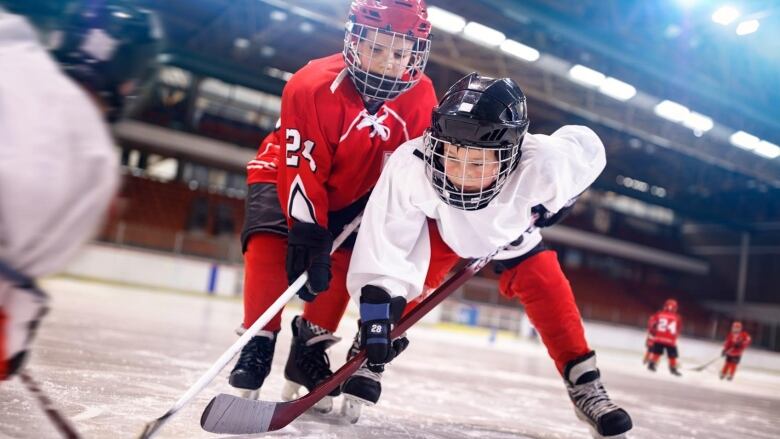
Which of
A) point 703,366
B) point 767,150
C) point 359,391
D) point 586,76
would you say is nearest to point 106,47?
point 359,391

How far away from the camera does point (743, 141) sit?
39.4 ft

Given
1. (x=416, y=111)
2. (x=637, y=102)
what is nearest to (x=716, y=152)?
(x=637, y=102)

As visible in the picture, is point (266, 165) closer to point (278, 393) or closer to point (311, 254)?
point (311, 254)

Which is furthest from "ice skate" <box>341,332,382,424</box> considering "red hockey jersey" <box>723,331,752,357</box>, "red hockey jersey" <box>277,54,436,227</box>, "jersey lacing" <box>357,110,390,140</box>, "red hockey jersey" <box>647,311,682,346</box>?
"red hockey jersey" <box>723,331,752,357</box>

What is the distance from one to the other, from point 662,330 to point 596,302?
8.05m

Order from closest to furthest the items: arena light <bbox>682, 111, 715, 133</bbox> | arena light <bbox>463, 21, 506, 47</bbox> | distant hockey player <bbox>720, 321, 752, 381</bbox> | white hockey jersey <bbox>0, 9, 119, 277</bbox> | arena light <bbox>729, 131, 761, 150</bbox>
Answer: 1. white hockey jersey <bbox>0, 9, 119, 277</bbox>
2. distant hockey player <bbox>720, 321, 752, 381</bbox>
3. arena light <bbox>463, 21, 506, 47</bbox>
4. arena light <bbox>682, 111, 715, 133</bbox>
5. arena light <bbox>729, 131, 761, 150</bbox>

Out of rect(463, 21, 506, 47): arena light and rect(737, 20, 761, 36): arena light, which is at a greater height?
rect(737, 20, 761, 36): arena light

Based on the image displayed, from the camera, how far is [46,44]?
0.81 m

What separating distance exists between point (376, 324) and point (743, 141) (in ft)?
41.2

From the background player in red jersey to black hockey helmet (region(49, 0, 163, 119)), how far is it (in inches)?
29.7

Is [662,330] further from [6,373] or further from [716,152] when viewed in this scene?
[6,373]

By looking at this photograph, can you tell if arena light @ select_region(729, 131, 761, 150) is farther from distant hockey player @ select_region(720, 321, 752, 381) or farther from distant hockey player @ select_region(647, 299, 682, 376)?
distant hockey player @ select_region(647, 299, 682, 376)

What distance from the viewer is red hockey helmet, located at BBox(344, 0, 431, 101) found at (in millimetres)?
1577

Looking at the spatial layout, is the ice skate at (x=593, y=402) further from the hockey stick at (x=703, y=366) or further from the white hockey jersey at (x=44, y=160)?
the hockey stick at (x=703, y=366)
